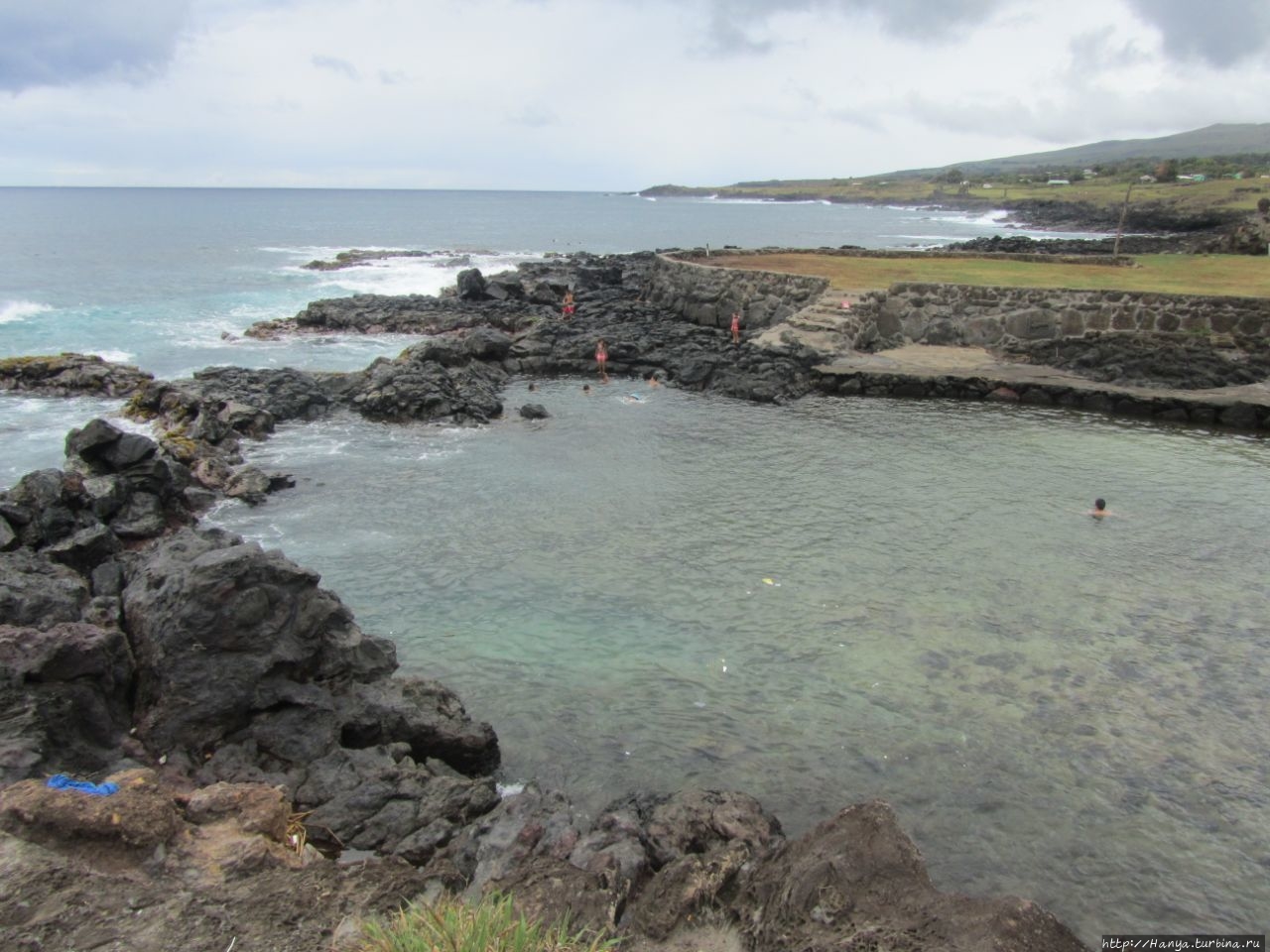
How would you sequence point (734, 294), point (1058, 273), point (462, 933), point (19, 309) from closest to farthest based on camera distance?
1. point (462, 933)
2. point (1058, 273)
3. point (734, 294)
4. point (19, 309)

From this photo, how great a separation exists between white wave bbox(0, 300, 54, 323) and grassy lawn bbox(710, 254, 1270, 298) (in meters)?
38.3

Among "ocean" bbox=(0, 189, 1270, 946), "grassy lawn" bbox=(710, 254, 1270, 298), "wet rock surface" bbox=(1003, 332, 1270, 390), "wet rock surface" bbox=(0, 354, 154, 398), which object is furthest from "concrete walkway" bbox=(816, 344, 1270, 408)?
"wet rock surface" bbox=(0, 354, 154, 398)

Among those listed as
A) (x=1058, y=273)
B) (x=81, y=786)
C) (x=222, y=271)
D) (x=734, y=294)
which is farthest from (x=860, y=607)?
(x=222, y=271)

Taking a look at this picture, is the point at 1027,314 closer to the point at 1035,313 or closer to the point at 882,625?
the point at 1035,313

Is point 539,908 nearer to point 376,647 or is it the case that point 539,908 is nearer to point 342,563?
point 376,647

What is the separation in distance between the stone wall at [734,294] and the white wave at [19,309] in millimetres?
34592

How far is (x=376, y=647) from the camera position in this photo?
10.7 meters

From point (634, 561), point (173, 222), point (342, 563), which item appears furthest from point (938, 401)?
point (173, 222)

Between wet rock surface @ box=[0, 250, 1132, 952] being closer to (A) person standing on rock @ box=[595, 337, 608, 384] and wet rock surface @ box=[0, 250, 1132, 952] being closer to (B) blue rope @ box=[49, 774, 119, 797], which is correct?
(B) blue rope @ box=[49, 774, 119, 797]

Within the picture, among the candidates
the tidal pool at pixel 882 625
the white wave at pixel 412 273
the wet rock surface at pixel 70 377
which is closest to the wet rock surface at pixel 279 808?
the tidal pool at pixel 882 625

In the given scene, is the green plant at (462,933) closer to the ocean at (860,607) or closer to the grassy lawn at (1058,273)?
the ocean at (860,607)

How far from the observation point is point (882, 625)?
12.6m

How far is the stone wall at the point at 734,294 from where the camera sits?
3731 cm

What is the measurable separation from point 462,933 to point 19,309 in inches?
2222
